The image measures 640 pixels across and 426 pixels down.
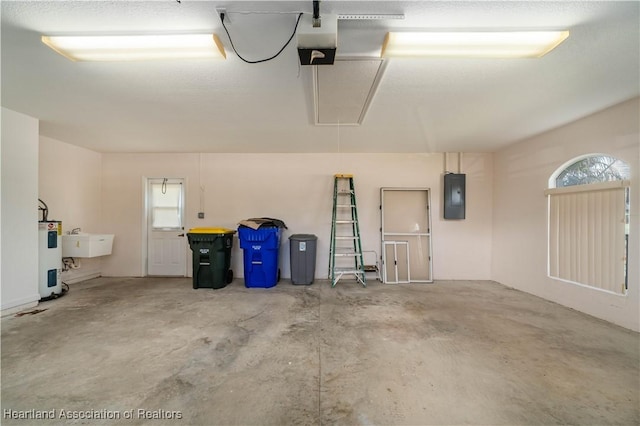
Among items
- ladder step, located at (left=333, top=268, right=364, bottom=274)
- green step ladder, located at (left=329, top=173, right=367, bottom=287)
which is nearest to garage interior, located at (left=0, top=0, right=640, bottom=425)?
green step ladder, located at (left=329, top=173, right=367, bottom=287)

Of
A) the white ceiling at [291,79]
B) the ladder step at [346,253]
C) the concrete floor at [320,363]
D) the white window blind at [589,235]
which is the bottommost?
the concrete floor at [320,363]

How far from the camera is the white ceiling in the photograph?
1.47 meters

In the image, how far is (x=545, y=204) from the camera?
3504 mm

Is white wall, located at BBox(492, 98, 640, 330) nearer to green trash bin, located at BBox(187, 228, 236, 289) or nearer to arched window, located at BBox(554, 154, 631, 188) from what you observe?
arched window, located at BBox(554, 154, 631, 188)

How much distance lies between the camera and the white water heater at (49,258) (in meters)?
3.24

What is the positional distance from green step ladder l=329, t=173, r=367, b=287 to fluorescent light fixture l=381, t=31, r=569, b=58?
2.61m

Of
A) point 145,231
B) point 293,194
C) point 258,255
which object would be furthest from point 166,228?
point 293,194

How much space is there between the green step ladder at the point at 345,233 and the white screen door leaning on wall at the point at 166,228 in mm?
2976

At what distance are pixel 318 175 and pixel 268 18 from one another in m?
3.18

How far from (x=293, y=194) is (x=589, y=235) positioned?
4258 millimetres

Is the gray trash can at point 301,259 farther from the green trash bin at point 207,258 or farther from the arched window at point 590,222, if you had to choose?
the arched window at point 590,222

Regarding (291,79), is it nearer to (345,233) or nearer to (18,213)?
(345,233)

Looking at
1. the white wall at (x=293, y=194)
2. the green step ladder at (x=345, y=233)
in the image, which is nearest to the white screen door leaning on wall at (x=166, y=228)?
the white wall at (x=293, y=194)

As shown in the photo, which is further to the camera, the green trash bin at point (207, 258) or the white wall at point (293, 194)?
the white wall at point (293, 194)
